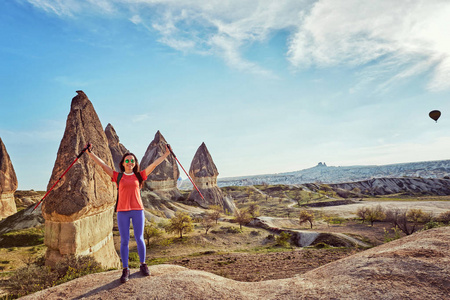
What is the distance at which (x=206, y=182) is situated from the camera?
2376 inches

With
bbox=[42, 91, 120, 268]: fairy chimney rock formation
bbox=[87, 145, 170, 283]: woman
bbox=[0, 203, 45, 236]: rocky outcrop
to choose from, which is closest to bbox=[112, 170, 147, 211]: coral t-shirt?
bbox=[87, 145, 170, 283]: woman

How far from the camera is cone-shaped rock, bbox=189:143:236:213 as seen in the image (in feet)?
186

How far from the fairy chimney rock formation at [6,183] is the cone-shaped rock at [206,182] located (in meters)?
32.8

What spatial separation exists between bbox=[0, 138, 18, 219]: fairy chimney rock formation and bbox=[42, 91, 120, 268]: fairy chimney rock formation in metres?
31.3

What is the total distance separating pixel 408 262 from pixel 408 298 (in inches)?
65.5

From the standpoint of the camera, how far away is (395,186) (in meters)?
113

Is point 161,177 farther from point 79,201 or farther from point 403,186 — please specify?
point 403,186

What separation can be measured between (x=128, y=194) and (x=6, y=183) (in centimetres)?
4188

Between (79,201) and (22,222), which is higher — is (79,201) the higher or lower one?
the higher one

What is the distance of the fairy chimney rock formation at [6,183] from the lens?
111 ft

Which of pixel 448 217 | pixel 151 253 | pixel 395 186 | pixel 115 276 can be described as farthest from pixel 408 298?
pixel 395 186

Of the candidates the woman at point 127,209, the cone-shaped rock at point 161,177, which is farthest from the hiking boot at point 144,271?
the cone-shaped rock at point 161,177

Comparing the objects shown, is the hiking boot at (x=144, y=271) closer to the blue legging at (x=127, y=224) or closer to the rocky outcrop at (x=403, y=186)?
the blue legging at (x=127, y=224)

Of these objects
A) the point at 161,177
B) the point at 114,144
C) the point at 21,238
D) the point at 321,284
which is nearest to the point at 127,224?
the point at 321,284
